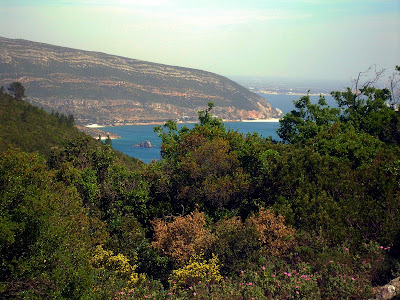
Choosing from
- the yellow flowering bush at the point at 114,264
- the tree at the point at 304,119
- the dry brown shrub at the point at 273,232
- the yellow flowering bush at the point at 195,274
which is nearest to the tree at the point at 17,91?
the tree at the point at 304,119

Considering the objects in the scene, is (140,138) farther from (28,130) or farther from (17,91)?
(28,130)

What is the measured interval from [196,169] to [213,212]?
5.98 ft

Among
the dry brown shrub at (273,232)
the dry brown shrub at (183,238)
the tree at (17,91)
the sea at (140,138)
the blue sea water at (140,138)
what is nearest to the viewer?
the dry brown shrub at (273,232)

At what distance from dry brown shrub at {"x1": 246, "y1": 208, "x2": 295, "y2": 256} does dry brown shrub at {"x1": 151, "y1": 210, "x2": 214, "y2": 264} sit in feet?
4.94

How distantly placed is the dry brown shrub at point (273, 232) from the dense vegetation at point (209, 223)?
0.04 metres

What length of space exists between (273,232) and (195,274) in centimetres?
300

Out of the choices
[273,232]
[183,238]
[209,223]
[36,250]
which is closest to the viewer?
[36,250]

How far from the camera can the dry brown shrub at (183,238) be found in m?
13.8

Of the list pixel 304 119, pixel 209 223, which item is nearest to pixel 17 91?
pixel 304 119

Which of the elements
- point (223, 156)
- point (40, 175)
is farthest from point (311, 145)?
point (40, 175)

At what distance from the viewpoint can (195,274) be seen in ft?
40.4

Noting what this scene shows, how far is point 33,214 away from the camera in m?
10.7

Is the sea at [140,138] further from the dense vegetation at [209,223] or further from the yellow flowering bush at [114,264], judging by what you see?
the yellow flowering bush at [114,264]

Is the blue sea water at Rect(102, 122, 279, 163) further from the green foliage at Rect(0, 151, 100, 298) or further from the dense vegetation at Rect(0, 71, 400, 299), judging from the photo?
the green foliage at Rect(0, 151, 100, 298)
